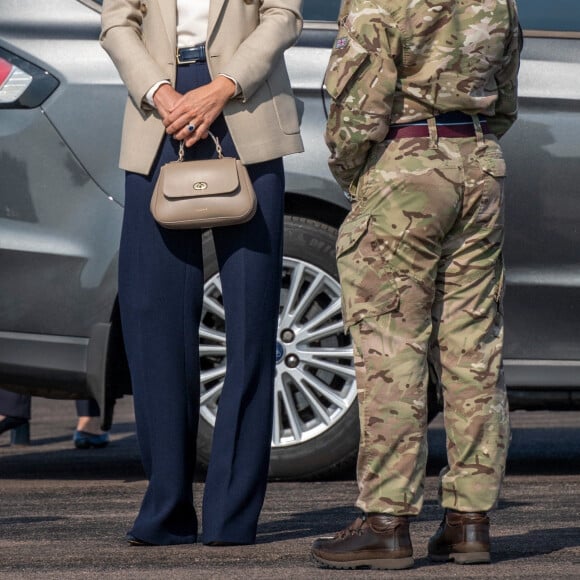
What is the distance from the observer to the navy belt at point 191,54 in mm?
4406

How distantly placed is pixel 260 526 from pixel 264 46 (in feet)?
4.61

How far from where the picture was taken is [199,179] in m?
4.26

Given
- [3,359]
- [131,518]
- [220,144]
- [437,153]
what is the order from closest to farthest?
[437,153] < [220,144] < [131,518] < [3,359]

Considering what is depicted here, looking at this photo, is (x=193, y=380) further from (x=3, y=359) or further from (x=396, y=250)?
(x=3, y=359)

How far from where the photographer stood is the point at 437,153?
402cm

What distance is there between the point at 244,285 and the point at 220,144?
15.0 inches

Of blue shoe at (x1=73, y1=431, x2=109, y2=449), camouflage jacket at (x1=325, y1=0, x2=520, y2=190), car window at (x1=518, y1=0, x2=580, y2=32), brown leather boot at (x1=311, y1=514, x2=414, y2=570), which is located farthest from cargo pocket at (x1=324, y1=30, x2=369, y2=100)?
blue shoe at (x1=73, y1=431, x2=109, y2=449)

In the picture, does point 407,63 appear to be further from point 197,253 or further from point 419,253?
point 197,253

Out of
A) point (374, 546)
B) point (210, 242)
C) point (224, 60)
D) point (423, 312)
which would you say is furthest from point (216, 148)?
point (210, 242)

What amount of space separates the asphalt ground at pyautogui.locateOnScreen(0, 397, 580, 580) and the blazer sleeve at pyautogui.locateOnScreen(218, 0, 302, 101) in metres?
1.23

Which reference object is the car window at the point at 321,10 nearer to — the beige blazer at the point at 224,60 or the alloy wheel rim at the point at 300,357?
the alloy wheel rim at the point at 300,357

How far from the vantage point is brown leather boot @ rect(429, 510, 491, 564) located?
4.05 m

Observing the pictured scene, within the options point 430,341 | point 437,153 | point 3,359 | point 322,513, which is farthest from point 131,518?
point 437,153

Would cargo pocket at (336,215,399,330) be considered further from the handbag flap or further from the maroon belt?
the handbag flap
